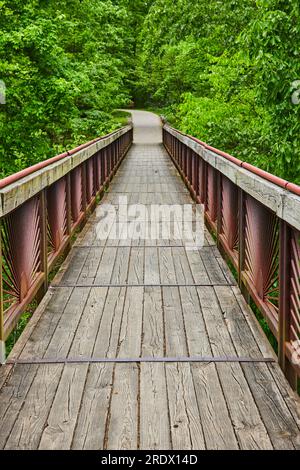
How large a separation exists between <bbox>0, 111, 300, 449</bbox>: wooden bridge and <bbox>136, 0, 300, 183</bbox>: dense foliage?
6.13ft

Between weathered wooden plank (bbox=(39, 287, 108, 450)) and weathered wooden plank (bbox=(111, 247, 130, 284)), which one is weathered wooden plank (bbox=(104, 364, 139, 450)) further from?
weathered wooden plank (bbox=(111, 247, 130, 284))

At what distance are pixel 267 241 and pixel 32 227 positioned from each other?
1.79 metres

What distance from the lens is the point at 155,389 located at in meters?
3.31

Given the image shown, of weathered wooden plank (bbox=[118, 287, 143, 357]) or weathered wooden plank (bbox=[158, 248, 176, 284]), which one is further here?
weathered wooden plank (bbox=[158, 248, 176, 284])

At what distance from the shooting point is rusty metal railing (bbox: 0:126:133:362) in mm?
3906

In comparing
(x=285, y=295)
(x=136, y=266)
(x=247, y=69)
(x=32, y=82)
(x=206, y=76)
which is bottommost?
(x=136, y=266)

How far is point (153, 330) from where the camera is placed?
14.0 feet

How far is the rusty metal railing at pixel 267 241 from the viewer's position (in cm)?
336

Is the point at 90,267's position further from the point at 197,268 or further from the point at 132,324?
the point at 132,324

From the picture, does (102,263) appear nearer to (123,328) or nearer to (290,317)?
(123,328)

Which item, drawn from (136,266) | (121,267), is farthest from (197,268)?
(121,267)

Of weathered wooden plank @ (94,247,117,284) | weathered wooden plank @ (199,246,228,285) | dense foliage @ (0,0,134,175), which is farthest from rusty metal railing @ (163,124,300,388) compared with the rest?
dense foliage @ (0,0,134,175)

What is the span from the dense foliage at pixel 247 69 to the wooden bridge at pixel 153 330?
187 cm
